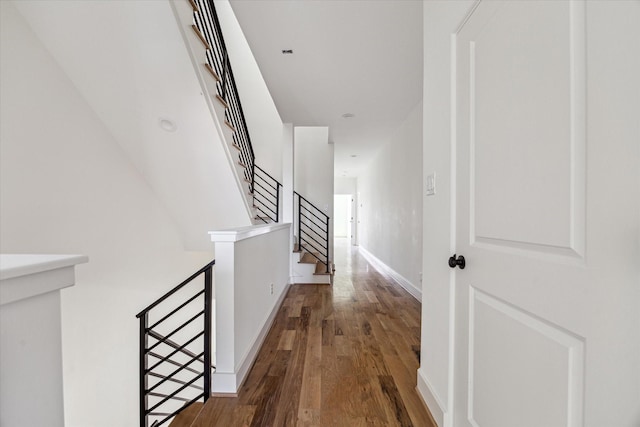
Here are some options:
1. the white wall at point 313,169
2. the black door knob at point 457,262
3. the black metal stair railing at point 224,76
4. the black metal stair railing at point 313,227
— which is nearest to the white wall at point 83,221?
the black metal stair railing at point 224,76

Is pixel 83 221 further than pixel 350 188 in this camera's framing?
No

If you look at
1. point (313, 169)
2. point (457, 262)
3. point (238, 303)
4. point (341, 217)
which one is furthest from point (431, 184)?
point (341, 217)

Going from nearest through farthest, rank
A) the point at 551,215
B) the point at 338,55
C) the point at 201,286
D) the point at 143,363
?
the point at 551,215 → the point at 143,363 → the point at 338,55 → the point at 201,286

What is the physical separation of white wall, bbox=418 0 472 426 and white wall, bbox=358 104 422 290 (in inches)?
85.7

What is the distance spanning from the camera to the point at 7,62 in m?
2.14

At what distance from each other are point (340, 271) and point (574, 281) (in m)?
5.32

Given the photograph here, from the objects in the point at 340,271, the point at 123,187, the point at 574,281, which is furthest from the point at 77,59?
the point at 340,271

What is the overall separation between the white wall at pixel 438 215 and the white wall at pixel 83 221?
2837 millimetres

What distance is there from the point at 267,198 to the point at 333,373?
3.73m

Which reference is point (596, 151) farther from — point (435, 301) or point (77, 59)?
point (77, 59)

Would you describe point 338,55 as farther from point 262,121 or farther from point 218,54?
point 262,121

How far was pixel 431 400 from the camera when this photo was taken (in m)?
1.58

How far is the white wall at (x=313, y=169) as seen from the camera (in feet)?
18.5

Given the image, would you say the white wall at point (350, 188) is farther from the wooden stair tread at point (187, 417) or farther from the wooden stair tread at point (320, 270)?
the wooden stair tread at point (187, 417)
